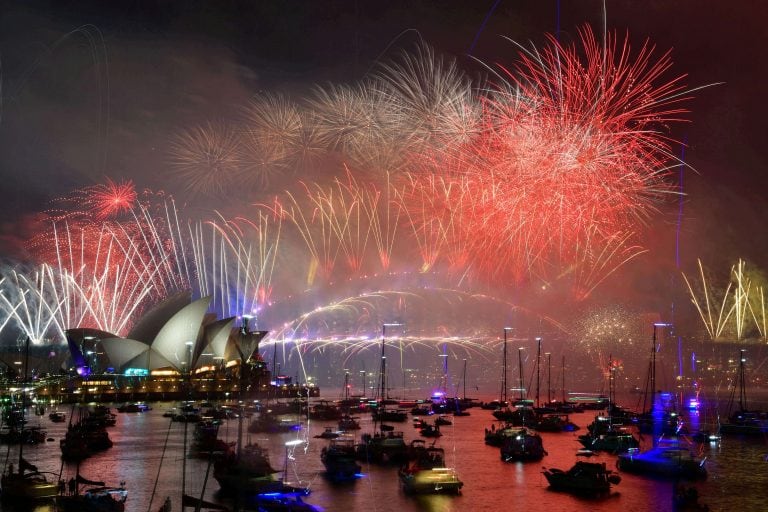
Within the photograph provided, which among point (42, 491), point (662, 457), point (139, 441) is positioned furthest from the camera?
point (139, 441)

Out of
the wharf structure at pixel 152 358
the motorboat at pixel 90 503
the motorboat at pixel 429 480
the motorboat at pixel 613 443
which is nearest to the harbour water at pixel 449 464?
the motorboat at pixel 429 480

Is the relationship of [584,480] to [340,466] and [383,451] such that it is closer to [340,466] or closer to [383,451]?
[340,466]

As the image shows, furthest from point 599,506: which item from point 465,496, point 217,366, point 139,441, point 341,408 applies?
point 217,366

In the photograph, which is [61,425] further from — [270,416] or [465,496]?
[465,496]

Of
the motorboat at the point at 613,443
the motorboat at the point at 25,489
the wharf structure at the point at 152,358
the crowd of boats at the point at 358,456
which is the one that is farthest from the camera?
the wharf structure at the point at 152,358

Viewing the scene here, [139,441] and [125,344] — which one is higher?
[125,344]

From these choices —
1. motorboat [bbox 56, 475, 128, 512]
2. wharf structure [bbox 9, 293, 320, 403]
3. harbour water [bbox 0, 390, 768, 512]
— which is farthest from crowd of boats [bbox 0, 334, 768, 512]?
wharf structure [bbox 9, 293, 320, 403]

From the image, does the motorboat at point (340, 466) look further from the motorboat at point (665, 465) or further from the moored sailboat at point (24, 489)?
the motorboat at point (665, 465)
